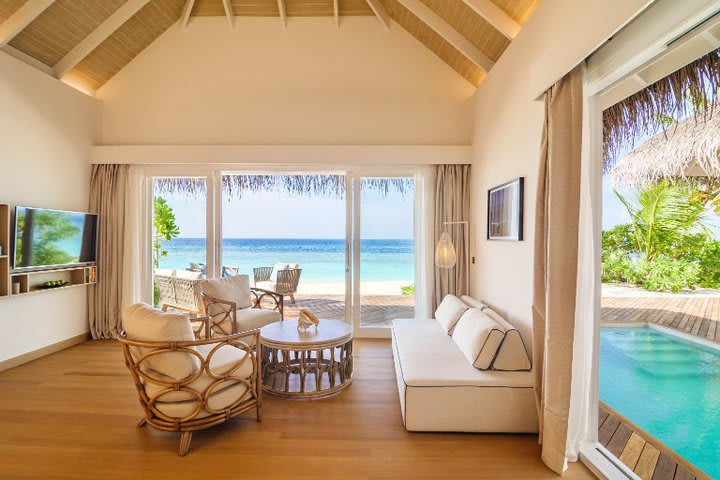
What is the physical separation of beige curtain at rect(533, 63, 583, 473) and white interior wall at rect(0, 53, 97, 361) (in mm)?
5070

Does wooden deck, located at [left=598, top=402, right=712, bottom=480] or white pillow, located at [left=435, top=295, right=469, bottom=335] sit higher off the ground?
white pillow, located at [left=435, top=295, right=469, bottom=335]

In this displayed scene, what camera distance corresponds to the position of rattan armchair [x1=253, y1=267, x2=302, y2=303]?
629 cm

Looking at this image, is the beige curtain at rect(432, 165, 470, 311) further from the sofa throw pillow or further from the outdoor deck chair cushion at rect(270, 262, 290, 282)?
the outdoor deck chair cushion at rect(270, 262, 290, 282)

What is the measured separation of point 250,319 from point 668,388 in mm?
4402

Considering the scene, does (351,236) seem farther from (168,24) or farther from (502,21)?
(168,24)

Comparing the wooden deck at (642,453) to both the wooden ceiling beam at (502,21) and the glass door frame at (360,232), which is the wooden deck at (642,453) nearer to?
the glass door frame at (360,232)

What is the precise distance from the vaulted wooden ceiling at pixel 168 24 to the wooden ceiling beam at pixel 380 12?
0.01 meters

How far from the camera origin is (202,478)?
2.22 meters

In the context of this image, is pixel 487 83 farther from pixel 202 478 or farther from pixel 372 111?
pixel 202 478

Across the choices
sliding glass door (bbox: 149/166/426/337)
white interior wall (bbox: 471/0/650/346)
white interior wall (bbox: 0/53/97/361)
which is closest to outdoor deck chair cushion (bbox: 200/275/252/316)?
sliding glass door (bbox: 149/166/426/337)

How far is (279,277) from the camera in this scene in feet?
20.5

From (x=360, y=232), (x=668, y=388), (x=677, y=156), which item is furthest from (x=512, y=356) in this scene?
(x=360, y=232)

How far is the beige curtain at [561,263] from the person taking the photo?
91.9 inches

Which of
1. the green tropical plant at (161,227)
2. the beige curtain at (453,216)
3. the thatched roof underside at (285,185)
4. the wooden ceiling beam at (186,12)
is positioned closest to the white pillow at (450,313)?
the beige curtain at (453,216)
